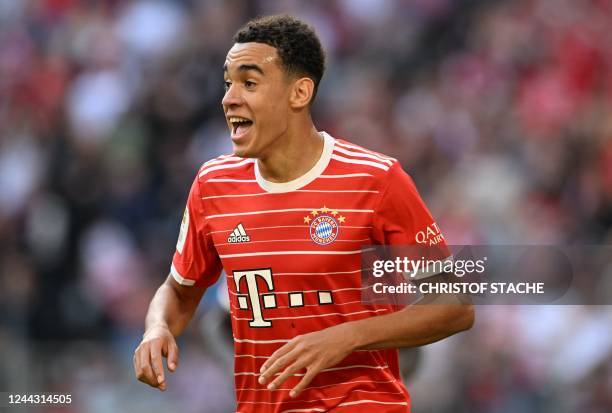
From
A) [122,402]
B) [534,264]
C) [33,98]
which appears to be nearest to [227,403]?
[122,402]

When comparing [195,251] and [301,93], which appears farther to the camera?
[195,251]

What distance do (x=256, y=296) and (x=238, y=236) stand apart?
0.78 ft

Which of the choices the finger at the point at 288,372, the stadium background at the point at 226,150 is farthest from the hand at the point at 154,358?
the stadium background at the point at 226,150

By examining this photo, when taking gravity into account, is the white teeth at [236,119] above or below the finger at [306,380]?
above

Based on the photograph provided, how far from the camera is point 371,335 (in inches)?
157

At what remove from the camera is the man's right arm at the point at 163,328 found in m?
4.05

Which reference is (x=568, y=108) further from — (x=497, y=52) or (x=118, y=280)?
(x=118, y=280)

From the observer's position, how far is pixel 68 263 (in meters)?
8.13

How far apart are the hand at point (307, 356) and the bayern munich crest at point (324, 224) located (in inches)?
15.7

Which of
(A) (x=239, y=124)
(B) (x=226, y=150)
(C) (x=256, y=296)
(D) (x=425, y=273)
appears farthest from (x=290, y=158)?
(B) (x=226, y=150)

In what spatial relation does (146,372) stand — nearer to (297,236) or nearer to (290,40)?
(297,236)

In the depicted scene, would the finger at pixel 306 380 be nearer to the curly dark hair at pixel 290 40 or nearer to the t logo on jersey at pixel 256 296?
the t logo on jersey at pixel 256 296

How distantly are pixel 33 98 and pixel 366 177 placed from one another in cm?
569

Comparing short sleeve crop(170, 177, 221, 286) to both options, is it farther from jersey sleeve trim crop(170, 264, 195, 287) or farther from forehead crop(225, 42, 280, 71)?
forehead crop(225, 42, 280, 71)
